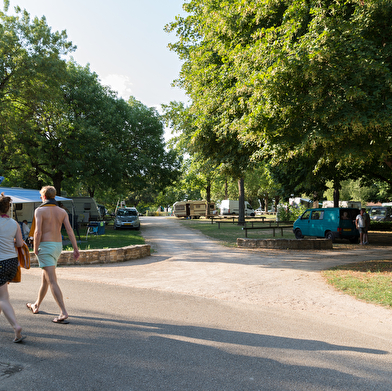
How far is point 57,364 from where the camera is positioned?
11.1ft

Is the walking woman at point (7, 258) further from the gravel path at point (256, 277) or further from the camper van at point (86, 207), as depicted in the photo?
the camper van at point (86, 207)

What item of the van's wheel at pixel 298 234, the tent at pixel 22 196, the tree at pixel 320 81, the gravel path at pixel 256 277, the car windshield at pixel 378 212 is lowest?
the gravel path at pixel 256 277

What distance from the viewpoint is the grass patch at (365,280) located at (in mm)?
6352

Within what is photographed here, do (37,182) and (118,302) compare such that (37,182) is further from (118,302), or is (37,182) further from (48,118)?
(118,302)

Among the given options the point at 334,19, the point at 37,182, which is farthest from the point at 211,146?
the point at 37,182

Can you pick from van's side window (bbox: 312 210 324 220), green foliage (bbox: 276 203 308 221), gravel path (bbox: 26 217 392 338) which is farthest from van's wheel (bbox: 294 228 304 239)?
green foliage (bbox: 276 203 308 221)

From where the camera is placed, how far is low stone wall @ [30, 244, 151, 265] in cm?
993

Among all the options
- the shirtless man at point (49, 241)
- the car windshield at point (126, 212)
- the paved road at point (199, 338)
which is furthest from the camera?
the car windshield at point (126, 212)

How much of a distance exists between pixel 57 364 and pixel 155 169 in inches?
996

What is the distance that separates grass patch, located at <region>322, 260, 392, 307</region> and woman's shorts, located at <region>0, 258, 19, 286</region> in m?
5.89

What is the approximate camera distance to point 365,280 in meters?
7.65

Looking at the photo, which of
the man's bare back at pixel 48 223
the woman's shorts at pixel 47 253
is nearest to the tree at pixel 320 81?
the man's bare back at pixel 48 223

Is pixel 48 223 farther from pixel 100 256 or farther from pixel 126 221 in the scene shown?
pixel 126 221

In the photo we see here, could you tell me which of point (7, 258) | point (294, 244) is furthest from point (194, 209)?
point (7, 258)
